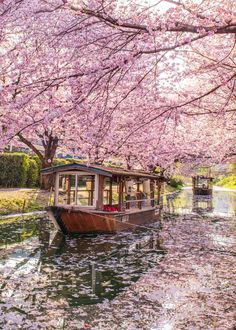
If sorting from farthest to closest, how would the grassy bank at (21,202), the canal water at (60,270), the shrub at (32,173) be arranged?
the shrub at (32,173) < the grassy bank at (21,202) < the canal water at (60,270)

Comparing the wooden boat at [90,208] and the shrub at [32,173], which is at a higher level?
the shrub at [32,173]

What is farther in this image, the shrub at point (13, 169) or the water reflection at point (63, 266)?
the shrub at point (13, 169)

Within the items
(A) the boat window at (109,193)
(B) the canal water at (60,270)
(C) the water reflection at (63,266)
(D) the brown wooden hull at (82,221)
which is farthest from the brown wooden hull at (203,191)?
(D) the brown wooden hull at (82,221)

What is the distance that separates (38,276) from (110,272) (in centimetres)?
221

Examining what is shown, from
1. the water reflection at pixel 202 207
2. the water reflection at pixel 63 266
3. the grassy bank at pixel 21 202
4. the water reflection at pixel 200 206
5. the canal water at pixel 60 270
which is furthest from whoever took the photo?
the water reflection at pixel 202 207

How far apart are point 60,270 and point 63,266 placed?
0.55 m

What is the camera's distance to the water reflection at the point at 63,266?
9.40 metres

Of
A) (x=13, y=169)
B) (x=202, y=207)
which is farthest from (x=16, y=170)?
(x=202, y=207)

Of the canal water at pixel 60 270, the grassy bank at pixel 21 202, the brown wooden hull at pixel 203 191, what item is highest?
the brown wooden hull at pixel 203 191

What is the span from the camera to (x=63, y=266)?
500 inches

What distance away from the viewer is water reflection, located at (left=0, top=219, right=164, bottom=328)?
30.8ft

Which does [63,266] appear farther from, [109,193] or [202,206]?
[202,206]

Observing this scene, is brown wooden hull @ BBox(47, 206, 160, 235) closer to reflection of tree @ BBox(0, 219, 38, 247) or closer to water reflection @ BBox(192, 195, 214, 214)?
reflection of tree @ BBox(0, 219, 38, 247)

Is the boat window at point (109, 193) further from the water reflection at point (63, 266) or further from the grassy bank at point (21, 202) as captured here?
the grassy bank at point (21, 202)
